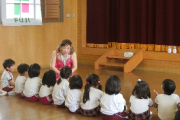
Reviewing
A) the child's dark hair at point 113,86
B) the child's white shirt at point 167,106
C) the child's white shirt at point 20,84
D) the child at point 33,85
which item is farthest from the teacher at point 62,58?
the child's white shirt at point 167,106

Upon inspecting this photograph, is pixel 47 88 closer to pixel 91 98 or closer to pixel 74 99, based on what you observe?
pixel 74 99

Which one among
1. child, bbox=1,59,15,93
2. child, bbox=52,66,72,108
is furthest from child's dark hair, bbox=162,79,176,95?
child, bbox=1,59,15,93

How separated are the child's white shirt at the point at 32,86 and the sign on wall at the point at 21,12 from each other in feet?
9.67

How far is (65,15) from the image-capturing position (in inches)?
339

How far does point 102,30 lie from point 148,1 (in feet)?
4.68

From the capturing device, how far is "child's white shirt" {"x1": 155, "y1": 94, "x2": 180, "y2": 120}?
3.73 m

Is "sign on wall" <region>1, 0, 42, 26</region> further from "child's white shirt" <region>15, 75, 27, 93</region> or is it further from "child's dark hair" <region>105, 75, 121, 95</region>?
"child's dark hair" <region>105, 75, 121, 95</region>

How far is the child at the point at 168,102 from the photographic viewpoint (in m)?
3.72

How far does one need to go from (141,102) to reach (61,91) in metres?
1.17

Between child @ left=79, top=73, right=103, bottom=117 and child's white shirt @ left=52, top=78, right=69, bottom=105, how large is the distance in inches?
16.4

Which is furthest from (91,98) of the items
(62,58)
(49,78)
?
(62,58)

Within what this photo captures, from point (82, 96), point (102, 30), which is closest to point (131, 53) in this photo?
point (102, 30)

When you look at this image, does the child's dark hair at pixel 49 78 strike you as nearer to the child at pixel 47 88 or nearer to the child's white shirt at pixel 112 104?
the child at pixel 47 88

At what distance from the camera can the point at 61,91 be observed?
4.47 m
